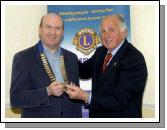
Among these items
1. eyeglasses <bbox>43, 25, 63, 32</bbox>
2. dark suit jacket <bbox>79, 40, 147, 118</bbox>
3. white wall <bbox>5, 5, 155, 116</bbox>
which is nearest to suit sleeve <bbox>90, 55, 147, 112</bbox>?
dark suit jacket <bbox>79, 40, 147, 118</bbox>

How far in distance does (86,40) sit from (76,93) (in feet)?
1.66

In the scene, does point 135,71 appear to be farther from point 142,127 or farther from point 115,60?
point 142,127

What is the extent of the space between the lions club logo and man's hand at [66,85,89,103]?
369 millimetres

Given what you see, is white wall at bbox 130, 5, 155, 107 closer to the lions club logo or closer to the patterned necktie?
the patterned necktie

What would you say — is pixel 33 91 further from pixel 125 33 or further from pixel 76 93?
pixel 125 33

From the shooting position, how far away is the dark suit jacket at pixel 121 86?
9.11ft

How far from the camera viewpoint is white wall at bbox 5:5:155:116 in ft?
9.47

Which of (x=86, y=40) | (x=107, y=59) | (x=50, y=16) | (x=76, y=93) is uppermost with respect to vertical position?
(x=50, y=16)

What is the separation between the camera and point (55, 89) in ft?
9.12

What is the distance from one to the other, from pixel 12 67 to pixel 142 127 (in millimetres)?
1283

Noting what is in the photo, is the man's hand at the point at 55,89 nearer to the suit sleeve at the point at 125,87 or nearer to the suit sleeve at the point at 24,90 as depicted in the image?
the suit sleeve at the point at 24,90

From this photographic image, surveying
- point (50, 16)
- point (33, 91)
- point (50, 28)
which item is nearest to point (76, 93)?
point (33, 91)

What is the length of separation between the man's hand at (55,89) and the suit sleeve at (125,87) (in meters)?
0.30

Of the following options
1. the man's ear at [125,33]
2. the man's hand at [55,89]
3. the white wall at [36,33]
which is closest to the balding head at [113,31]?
the man's ear at [125,33]
